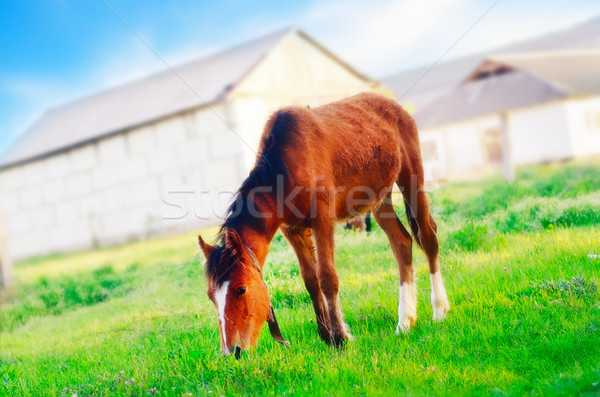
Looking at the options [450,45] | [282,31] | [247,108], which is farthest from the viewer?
[282,31]

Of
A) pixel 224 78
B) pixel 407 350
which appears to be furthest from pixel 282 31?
pixel 407 350

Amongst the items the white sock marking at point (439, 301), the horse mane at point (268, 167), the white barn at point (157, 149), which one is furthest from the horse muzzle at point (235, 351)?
the white barn at point (157, 149)

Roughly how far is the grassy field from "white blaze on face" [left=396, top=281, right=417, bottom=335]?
0.39 feet

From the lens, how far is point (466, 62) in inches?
2373

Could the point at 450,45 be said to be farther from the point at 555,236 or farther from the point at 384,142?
the point at 555,236

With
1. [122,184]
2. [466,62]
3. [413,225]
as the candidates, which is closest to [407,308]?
[413,225]

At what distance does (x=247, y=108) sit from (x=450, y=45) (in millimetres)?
16100

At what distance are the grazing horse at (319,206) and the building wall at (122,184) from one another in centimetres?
1455

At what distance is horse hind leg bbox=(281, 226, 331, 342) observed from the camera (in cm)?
434

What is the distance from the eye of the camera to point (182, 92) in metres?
23.7

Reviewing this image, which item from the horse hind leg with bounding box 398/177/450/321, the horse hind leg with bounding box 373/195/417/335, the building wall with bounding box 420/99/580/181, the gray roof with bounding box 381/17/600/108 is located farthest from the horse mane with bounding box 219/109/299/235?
the gray roof with bounding box 381/17/600/108

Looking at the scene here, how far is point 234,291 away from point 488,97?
2671cm

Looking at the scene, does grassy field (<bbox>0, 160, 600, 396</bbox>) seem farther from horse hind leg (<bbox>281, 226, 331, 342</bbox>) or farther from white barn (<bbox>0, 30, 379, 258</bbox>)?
white barn (<bbox>0, 30, 379, 258</bbox>)

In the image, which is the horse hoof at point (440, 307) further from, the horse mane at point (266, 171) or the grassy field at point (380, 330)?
the horse mane at point (266, 171)
